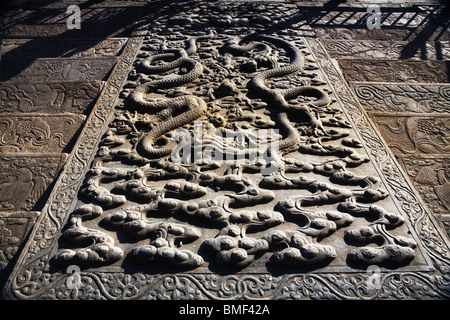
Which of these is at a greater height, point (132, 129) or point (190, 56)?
point (190, 56)

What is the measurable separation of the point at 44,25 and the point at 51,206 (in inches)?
178

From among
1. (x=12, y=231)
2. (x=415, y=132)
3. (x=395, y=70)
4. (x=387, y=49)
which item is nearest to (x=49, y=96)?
(x=12, y=231)

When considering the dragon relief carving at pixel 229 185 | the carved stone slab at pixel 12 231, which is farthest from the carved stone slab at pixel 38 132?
the carved stone slab at pixel 12 231

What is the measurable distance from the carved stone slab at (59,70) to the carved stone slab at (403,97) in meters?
3.33

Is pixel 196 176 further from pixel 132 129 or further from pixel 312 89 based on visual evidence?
pixel 312 89

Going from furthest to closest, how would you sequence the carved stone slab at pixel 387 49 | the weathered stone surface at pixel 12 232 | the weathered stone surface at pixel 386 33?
the weathered stone surface at pixel 386 33
the carved stone slab at pixel 387 49
the weathered stone surface at pixel 12 232

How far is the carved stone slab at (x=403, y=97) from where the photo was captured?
3127mm

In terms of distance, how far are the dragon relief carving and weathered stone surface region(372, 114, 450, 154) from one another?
0.46 meters

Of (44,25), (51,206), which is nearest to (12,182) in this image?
(51,206)

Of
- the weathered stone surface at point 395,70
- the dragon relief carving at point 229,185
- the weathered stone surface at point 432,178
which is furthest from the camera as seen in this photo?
the weathered stone surface at point 395,70

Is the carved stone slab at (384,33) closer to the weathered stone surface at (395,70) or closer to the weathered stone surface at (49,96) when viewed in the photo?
the weathered stone surface at (395,70)

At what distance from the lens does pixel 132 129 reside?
2750 mm

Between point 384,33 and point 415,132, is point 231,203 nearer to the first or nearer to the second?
point 415,132

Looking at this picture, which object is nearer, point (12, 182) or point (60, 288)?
point (60, 288)
